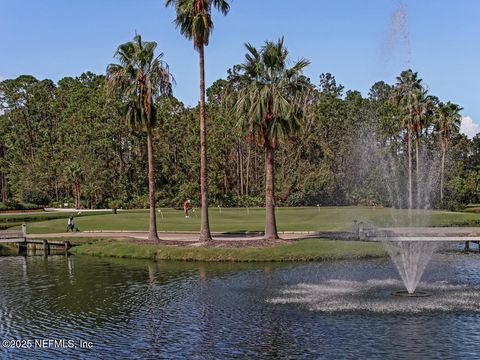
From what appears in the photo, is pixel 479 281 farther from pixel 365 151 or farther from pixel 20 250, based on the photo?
pixel 365 151

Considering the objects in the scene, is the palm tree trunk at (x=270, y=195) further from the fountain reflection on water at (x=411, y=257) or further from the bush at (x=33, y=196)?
the bush at (x=33, y=196)

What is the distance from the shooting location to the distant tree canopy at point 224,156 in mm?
98581

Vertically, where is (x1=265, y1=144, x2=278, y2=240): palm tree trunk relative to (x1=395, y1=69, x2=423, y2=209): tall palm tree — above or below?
below

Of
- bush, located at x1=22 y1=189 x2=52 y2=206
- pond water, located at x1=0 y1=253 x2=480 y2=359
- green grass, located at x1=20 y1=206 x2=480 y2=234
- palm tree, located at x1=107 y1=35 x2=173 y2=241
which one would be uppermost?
palm tree, located at x1=107 y1=35 x2=173 y2=241

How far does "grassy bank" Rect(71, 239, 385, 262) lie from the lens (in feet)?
135

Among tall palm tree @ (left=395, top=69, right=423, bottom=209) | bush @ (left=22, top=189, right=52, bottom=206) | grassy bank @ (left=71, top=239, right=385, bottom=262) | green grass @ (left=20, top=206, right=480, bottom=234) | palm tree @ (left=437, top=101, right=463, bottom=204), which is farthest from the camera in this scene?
bush @ (left=22, top=189, right=52, bottom=206)

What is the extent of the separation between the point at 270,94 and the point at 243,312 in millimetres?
22412

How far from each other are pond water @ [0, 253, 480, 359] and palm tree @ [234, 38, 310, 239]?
11.2 meters

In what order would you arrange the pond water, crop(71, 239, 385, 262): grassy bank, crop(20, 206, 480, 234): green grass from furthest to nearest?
crop(20, 206, 480, 234): green grass → crop(71, 239, 385, 262): grassy bank → the pond water

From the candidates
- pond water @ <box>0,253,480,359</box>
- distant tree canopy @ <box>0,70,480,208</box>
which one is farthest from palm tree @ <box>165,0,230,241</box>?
distant tree canopy @ <box>0,70,480,208</box>

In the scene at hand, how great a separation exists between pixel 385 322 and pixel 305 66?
2548cm

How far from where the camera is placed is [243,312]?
2556 cm

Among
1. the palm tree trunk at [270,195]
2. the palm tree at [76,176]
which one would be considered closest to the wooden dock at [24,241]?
the palm tree trunk at [270,195]

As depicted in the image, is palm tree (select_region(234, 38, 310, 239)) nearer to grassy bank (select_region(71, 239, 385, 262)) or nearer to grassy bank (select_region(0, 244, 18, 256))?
grassy bank (select_region(71, 239, 385, 262))
